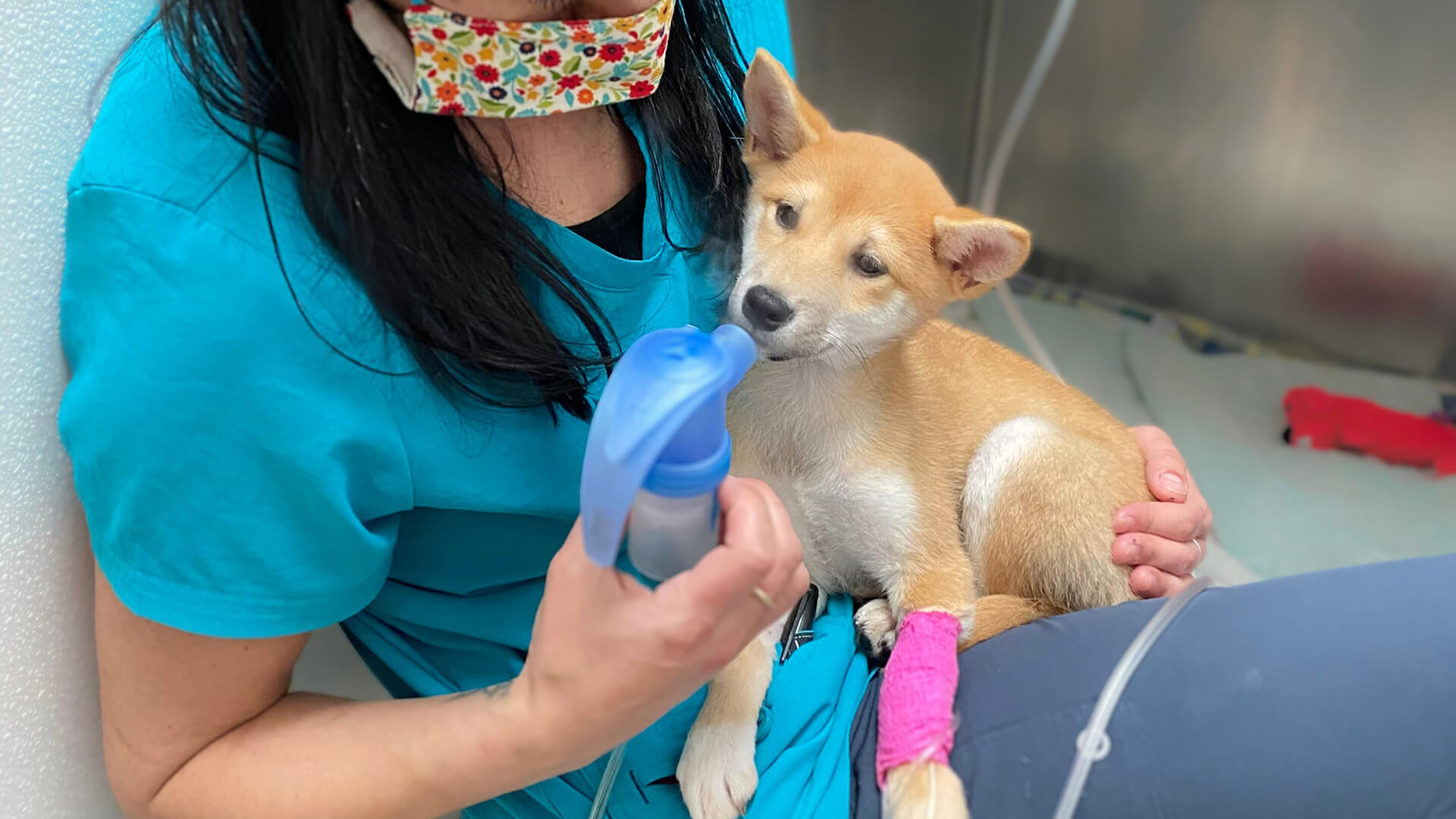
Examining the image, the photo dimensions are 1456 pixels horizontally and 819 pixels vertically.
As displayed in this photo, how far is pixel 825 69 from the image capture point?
197 cm

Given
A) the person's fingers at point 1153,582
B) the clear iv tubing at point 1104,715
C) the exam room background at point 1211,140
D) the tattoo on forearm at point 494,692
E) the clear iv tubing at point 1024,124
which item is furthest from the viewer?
the clear iv tubing at point 1024,124

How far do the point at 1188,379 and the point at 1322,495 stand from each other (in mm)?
313

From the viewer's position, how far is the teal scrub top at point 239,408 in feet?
1.77

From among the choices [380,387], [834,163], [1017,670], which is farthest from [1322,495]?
[380,387]

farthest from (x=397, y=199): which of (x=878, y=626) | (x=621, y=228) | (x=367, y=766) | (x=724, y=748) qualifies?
(x=878, y=626)

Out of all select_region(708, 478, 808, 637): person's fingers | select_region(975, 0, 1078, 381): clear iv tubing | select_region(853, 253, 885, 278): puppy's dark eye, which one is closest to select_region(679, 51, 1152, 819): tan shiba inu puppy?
select_region(853, 253, 885, 278): puppy's dark eye

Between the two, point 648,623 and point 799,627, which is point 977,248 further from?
point 648,623

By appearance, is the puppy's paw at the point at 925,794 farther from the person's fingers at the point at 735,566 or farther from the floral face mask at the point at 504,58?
the floral face mask at the point at 504,58

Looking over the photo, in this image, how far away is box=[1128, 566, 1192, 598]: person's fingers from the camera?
93 cm

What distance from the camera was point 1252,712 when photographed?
0.71 metres

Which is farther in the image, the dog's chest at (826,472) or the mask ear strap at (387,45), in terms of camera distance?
the dog's chest at (826,472)

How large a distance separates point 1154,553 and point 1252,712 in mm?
252

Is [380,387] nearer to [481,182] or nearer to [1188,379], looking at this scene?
[481,182]

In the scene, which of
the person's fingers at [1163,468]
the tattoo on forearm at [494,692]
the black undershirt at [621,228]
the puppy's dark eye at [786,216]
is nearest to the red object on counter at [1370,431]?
the person's fingers at [1163,468]
